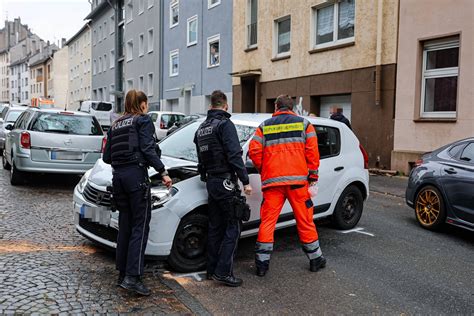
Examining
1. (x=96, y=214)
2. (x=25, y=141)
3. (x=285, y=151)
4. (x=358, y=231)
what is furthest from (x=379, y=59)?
(x=96, y=214)

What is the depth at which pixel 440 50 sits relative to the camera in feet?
42.2

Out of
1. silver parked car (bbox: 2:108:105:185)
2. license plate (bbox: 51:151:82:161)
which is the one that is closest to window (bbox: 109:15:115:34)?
silver parked car (bbox: 2:108:105:185)

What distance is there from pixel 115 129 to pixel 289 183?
1.79m

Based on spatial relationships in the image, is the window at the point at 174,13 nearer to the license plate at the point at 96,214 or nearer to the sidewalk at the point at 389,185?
the sidewalk at the point at 389,185

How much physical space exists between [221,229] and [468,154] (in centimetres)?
402

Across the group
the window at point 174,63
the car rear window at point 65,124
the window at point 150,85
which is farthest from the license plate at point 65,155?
the window at point 150,85

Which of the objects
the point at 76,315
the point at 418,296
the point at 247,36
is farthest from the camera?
the point at 247,36

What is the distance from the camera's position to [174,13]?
99.2 ft

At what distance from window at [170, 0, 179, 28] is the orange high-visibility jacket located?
25.8m

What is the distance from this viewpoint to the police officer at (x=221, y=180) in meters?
4.55

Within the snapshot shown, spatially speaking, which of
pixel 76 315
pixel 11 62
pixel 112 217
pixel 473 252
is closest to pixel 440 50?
pixel 473 252

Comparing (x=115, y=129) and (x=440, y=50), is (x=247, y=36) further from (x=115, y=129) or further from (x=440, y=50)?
(x=115, y=129)

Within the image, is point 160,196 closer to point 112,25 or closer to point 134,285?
point 134,285

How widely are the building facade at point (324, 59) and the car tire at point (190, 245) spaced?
33.2ft
